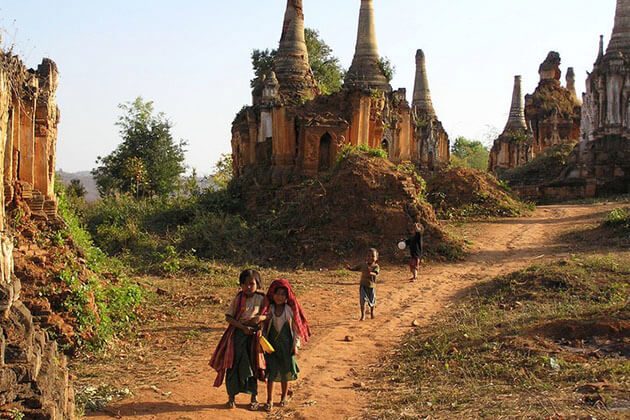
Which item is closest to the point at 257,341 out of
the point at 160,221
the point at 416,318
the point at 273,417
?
the point at 273,417

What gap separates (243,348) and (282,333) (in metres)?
0.37

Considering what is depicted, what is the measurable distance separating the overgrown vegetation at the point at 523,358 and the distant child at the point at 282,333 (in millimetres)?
904

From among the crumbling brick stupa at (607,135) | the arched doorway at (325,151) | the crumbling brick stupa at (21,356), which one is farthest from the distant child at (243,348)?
the crumbling brick stupa at (607,135)

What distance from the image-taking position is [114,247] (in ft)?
64.8

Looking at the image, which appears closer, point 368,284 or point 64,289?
point 64,289

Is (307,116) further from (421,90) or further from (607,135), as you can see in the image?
(421,90)

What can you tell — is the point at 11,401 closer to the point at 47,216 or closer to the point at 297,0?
the point at 47,216

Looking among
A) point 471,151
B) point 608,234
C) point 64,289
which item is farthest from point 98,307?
point 471,151

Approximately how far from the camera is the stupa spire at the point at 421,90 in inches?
1612

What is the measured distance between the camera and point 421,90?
136 ft

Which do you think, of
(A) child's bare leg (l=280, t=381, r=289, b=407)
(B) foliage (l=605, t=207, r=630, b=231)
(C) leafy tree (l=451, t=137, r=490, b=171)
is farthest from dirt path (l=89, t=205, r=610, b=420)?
(C) leafy tree (l=451, t=137, r=490, b=171)

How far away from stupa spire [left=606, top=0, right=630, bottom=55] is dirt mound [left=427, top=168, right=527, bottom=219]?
10.2m

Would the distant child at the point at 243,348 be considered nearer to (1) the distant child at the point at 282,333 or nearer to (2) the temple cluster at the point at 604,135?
(1) the distant child at the point at 282,333

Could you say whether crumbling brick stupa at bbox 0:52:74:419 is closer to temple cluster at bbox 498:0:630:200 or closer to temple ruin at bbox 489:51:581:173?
temple cluster at bbox 498:0:630:200
